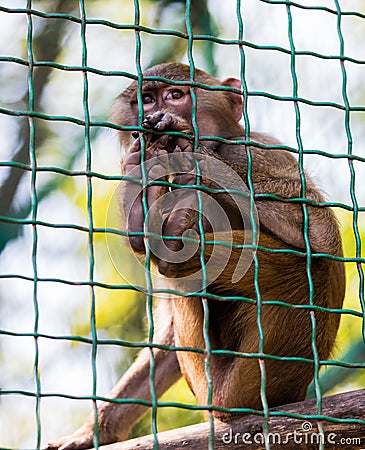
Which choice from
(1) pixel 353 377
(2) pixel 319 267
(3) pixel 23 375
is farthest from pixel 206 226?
(3) pixel 23 375

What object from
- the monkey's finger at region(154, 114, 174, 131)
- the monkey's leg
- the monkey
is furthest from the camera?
the monkey's leg

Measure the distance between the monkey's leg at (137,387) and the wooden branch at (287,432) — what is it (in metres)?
0.89

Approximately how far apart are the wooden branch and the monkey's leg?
2.93 feet

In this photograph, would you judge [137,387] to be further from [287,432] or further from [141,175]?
[141,175]

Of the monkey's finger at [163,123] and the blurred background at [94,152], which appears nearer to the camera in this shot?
the monkey's finger at [163,123]

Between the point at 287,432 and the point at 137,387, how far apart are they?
5.57 ft

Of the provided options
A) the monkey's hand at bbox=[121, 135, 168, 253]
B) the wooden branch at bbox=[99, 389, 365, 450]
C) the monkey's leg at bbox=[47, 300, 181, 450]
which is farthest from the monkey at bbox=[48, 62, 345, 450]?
the monkey's leg at bbox=[47, 300, 181, 450]

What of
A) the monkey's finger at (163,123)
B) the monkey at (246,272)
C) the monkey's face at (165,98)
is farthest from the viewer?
the monkey's face at (165,98)

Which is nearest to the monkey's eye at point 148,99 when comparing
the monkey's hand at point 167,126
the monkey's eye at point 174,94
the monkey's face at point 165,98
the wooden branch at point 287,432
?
the monkey's face at point 165,98

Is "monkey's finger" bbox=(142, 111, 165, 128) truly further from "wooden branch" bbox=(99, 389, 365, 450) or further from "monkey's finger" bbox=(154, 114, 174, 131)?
"wooden branch" bbox=(99, 389, 365, 450)

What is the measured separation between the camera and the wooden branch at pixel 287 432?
13.1 feet

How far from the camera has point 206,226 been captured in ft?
15.3

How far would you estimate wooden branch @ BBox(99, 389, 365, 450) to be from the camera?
4004 mm

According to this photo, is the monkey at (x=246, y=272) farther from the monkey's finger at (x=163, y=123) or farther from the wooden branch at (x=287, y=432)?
the wooden branch at (x=287, y=432)
